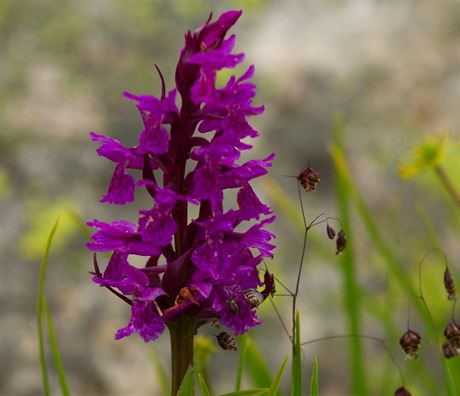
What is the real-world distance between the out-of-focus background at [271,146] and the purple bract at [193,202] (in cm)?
85

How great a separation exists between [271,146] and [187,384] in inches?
52.2

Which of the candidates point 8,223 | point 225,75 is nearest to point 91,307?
point 8,223

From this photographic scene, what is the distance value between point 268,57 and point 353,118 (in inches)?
9.6

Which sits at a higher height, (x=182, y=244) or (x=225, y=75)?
(x=225, y=75)

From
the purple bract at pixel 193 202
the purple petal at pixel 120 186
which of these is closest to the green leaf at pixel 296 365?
the purple bract at pixel 193 202

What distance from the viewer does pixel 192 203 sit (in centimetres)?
61

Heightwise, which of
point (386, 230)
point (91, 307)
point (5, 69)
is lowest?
point (91, 307)

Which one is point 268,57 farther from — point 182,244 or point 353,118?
point 182,244

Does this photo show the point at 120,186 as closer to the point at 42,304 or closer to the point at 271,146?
the point at 42,304

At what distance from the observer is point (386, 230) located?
73.2 inches

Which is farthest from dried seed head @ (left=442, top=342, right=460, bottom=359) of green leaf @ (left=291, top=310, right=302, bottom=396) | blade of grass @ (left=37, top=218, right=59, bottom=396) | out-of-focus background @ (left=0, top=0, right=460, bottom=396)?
Answer: out-of-focus background @ (left=0, top=0, right=460, bottom=396)

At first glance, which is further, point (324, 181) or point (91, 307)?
point (324, 181)

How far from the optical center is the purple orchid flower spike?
2.01 feet

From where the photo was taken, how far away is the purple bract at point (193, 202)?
61 cm
